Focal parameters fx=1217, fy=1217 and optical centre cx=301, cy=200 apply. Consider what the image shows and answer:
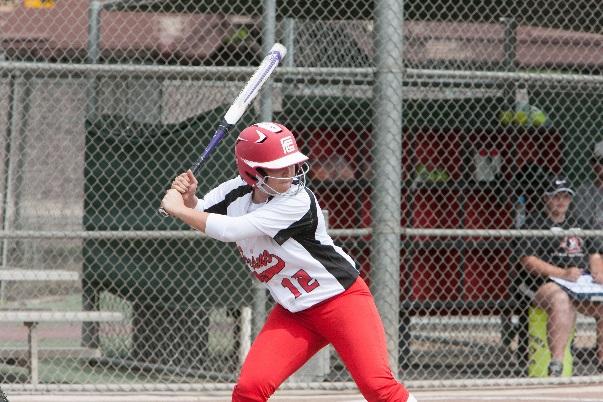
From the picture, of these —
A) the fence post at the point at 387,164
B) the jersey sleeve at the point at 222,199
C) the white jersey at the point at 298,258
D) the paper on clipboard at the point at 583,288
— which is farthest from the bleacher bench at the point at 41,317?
the paper on clipboard at the point at 583,288

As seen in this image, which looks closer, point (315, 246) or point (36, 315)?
point (315, 246)

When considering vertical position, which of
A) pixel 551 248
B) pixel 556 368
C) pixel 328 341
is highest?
pixel 328 341

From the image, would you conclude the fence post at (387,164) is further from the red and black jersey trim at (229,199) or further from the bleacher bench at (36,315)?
the red and black jersey trim at (229,199)

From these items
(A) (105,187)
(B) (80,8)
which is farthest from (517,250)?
(B) (80,8)

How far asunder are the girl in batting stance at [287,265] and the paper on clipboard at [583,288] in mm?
3047

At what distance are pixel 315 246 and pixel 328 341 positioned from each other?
1.36 feet

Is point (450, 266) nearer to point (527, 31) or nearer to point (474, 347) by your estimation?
point (474, 347)

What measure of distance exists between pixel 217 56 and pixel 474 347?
3.08 meters

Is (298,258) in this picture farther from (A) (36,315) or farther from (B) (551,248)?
(B) (551,248)

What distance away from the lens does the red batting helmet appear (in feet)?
15.8

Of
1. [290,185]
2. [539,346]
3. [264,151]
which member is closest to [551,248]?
[539,346]

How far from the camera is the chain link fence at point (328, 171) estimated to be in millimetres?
7473

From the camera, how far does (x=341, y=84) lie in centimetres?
832

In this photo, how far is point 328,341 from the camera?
516 cm
